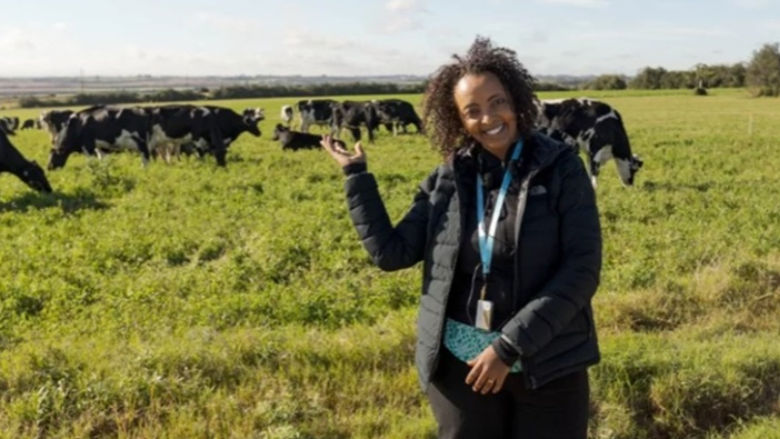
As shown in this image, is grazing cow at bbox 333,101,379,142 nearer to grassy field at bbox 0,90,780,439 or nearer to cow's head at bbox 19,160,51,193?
cow's head at bbox 19,160,51,193

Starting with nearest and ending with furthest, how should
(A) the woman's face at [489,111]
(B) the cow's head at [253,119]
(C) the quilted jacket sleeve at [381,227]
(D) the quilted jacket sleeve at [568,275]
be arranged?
(D) the quilted jacket sleeve at [568,275]
(A) the woman's face at [489,111]
(C) the quilted jacket sleeve at [381,227]
(B) the cow's head at [253,119]

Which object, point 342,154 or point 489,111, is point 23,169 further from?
point 489,111

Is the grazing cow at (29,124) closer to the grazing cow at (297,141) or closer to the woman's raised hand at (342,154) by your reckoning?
the grazing cow at (297,141)

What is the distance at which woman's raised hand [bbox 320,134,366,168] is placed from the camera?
11.0ft

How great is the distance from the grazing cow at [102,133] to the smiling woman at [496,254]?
18097mm

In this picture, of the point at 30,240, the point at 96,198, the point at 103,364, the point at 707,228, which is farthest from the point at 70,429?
the point at 96,198

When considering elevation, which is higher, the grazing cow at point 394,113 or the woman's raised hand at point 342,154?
the woman's raised hand at point 342,154

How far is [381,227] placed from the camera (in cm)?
330

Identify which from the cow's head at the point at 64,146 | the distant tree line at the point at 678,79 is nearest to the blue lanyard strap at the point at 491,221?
the cow's head at the point at 64,146

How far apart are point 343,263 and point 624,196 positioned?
679 cm

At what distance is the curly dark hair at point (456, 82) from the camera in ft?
10.4

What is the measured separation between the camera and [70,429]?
4492 mm

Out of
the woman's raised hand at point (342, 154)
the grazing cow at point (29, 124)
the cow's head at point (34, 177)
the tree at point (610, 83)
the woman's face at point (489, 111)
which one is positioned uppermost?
the tree at point (610, 83)

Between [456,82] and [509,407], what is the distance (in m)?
1.38
